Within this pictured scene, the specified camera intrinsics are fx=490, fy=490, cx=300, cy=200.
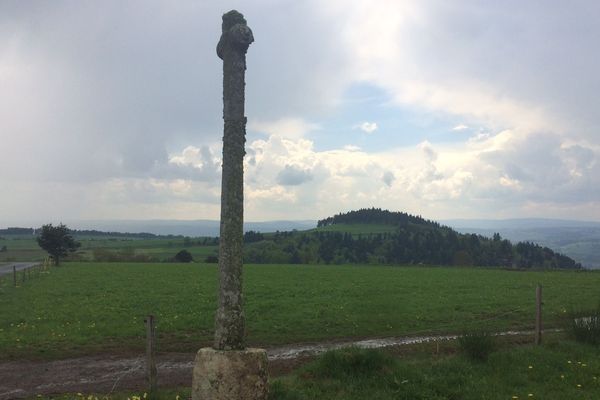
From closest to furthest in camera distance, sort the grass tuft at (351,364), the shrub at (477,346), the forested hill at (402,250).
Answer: the grass tuft at (351,364) < the shrub at (477,346) < the forested hill at (402,250)

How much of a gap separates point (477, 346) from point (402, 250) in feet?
359

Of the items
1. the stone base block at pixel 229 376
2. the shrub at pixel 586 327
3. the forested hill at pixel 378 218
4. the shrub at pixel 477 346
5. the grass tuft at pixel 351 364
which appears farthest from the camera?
the forested hill at pixel 378 218

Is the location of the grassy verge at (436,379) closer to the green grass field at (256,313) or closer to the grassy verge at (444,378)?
the grassy verge at (444,378)

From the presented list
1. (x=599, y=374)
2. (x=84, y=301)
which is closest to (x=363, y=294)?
(x=84, y=301)

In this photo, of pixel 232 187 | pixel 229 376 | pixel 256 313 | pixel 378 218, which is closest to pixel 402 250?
pixel 378 218

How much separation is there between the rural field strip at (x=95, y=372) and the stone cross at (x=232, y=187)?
3987mm

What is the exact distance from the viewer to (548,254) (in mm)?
119125

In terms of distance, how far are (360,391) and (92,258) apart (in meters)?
80.2

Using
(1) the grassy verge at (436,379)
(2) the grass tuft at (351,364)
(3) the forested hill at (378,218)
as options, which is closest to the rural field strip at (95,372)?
(1) the grassy verge at (436,379)

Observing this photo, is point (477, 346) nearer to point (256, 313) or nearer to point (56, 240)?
point (256, 313)

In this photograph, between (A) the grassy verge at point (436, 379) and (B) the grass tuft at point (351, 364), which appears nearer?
(A) the grassy verge at point (436, 379)

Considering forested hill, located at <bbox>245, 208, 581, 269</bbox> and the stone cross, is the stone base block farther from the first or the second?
forested hill, located at <bbox>245, 208, 581, 269</bbox>

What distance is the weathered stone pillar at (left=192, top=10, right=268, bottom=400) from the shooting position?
22.7 ft

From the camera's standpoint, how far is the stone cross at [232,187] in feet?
24.1
